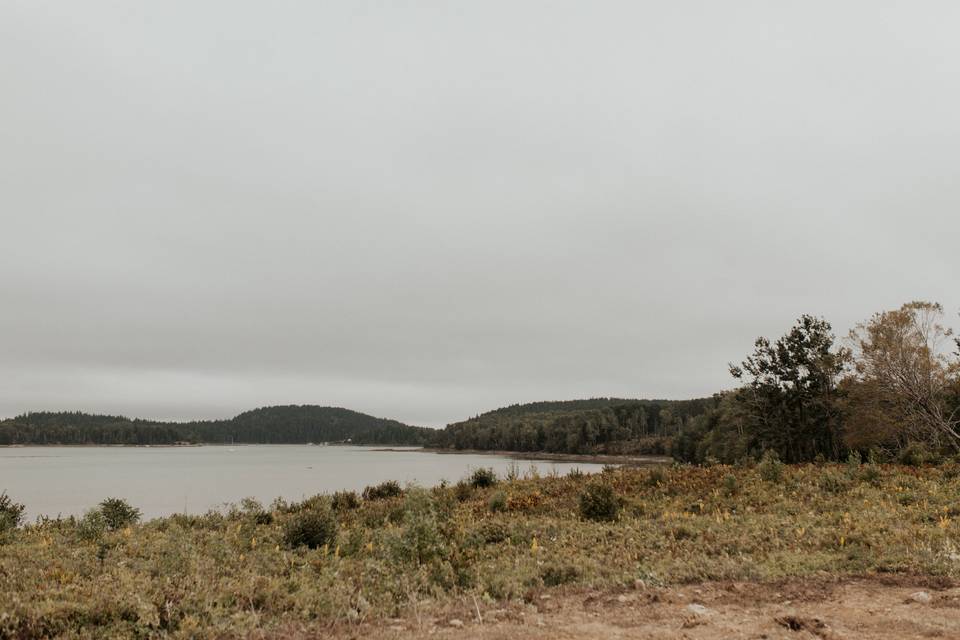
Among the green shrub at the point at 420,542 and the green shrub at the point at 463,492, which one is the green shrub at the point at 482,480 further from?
the green shrub at the point at 420,542

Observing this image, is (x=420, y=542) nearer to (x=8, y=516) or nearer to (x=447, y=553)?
(x=447, y=553)

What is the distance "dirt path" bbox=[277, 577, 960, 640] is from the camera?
247 inches

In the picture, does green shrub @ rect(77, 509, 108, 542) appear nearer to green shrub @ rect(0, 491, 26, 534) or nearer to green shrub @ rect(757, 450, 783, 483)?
green shrub @ rect(0, 491, 26, 534)

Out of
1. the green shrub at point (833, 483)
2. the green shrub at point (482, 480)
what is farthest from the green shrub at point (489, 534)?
the green shrub at point (833, 483)

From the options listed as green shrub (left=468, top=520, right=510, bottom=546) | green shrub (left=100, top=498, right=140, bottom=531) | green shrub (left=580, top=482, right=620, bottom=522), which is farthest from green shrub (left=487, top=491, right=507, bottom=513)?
green shrub (left=100, top=498, right=140, bottom=531)

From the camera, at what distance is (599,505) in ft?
49.2

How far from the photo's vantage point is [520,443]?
16012cm

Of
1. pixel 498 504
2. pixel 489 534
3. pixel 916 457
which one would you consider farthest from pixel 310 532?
pixel 916 457

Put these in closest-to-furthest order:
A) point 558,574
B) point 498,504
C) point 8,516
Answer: point 558,574, point 8,516, point 498,504

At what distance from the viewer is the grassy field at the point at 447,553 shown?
7473 millimetres

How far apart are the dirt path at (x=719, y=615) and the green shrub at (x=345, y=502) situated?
40.7ft

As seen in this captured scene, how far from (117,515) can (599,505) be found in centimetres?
1382

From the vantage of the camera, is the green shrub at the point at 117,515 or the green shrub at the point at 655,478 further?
the green shrub at the point at 655,478

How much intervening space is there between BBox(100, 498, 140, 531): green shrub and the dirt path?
12347 millimetres
